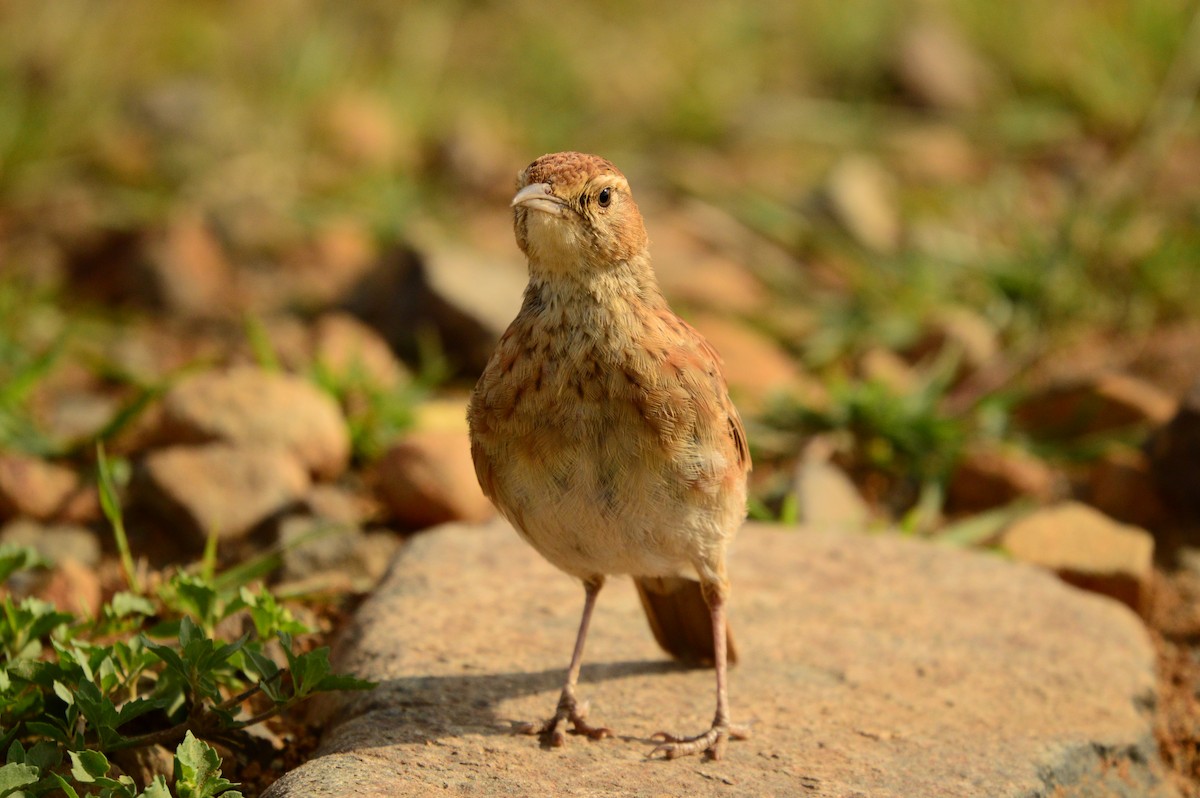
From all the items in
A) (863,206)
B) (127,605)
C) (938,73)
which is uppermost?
(938,73)

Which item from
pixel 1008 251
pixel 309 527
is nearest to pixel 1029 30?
pixel 1008 251

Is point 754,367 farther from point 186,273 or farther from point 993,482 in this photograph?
point 186,273

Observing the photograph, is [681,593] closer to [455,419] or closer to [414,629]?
[414,629]

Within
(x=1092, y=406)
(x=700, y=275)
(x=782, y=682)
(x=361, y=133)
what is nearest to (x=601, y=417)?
(x=782, y=682)

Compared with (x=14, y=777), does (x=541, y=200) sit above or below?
above

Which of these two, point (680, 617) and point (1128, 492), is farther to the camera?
point (1128, 492)

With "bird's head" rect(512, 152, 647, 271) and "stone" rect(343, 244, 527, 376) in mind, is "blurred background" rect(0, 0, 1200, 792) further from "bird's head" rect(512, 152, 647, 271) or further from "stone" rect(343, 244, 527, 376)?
"bird's head" rect(512, 152, 647, 271)

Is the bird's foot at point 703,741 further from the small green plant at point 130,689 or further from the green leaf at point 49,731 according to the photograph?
the green leaf at point 49,731
